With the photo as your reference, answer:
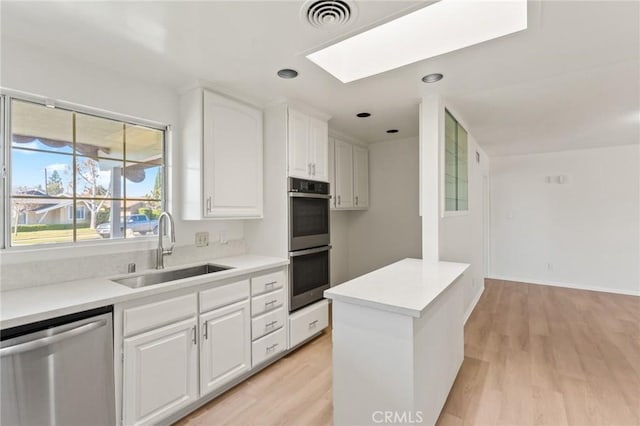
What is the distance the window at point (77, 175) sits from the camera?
1.80 meters

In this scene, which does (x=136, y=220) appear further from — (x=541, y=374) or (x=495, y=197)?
(x=495, y=197)

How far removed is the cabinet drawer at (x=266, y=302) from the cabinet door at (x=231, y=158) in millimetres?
711

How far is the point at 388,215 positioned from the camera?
439 centimetres

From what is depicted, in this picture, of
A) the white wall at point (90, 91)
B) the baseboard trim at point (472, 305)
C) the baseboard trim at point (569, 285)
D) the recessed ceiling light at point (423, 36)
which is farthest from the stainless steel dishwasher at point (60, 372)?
the baseboard trim at point (569, 285)

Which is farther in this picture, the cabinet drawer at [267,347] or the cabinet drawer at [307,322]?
the cabinet drawer at [307,322]

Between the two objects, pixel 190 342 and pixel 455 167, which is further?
pixel 455 167

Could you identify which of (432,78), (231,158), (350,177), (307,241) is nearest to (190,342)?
(307,241)

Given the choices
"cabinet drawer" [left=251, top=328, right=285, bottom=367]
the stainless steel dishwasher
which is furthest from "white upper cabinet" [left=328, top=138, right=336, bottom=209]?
the stainless steel dishwasher

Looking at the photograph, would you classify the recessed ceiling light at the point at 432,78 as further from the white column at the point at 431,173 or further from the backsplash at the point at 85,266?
the backsplash at the point at 85,266

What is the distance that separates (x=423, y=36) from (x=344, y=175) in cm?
225

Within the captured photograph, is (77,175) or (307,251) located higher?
(77,175)

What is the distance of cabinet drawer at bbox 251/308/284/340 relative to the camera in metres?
2.36

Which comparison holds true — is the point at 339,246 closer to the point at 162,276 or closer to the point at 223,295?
the point at 223,295

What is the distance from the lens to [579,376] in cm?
236
